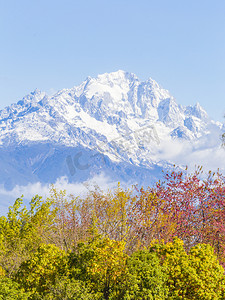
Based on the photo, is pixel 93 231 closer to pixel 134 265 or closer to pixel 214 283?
pixel 134 265

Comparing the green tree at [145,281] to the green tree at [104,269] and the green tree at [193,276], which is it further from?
the green tree at [104,269]

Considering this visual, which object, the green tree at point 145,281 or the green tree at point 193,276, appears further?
the green tree at point 193,276

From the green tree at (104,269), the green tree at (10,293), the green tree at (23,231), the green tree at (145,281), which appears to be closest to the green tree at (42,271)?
the green tree at (104,269)

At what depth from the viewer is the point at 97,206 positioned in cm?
3023

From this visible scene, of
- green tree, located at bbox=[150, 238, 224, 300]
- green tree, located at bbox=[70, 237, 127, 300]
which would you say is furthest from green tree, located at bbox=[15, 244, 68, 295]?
green tree, located at bbox=[150, 238, 224, 300]

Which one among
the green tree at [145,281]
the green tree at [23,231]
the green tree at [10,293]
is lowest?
the green tree at [10,293]

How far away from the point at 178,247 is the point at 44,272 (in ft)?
22.0

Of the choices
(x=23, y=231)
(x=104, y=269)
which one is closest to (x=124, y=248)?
(x=104, y=269)

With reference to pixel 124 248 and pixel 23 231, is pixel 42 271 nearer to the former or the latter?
pixel 124 248

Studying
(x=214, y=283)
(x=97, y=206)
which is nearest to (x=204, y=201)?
(x=97, y=206)

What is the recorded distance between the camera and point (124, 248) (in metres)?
16.2

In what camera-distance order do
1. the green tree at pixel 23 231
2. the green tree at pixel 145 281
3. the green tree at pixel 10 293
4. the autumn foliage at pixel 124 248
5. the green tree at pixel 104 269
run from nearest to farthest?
the green tree at pixel 145 281, the green tree at pixel 10 293, the autumn foliage at pixel 124 248, the green tree at pixel 104 269, the green tree at pixel 23 231

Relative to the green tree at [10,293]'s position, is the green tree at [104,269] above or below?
above

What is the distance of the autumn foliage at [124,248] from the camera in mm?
14375
